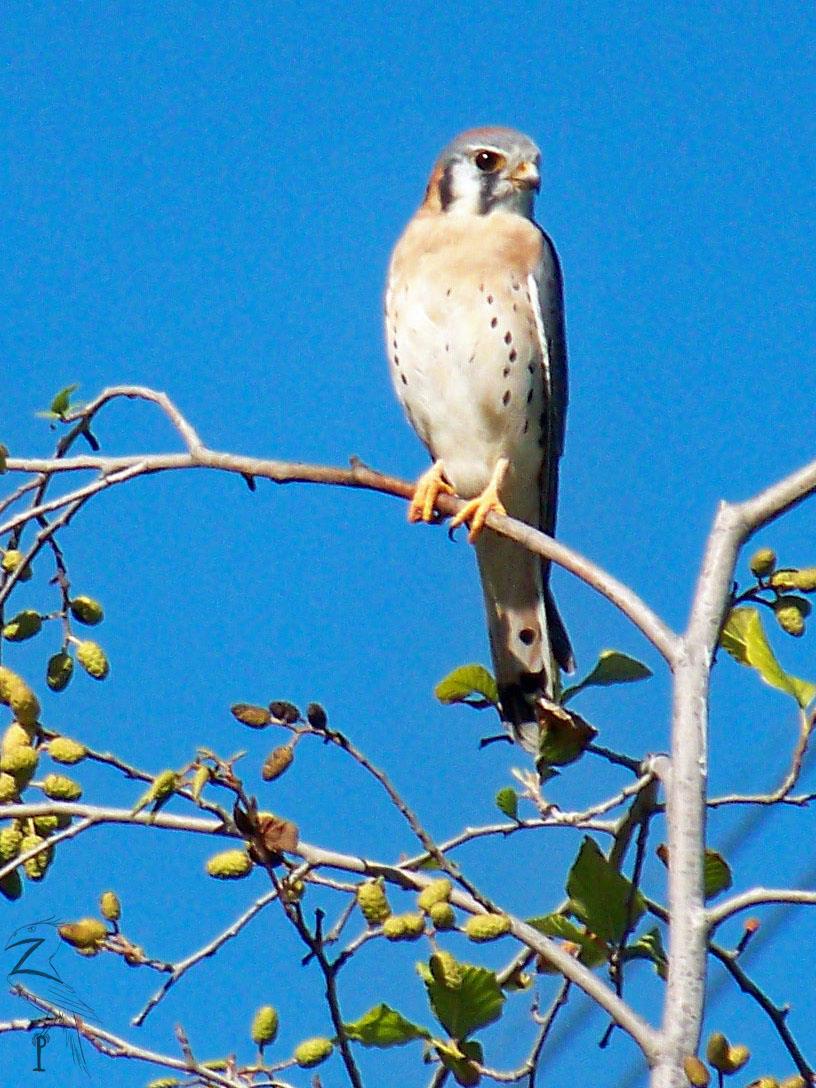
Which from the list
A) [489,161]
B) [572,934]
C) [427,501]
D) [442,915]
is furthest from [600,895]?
[489,161]

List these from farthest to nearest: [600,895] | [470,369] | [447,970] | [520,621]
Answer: [520,621]
[470,369]
[600,895]
[447,970]

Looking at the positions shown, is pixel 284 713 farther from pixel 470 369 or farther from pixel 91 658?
pixel 470 369

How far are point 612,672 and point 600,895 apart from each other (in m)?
0.58

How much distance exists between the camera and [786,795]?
76.1 inches

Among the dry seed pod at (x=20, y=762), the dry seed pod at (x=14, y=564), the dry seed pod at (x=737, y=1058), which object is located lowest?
the dry seed pod at (x=737, y=1058)

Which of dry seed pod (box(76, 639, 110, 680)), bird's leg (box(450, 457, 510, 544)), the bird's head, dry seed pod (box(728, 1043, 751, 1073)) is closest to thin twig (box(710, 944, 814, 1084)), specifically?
dry seed pod (box(728, 1043, 751, 1073))

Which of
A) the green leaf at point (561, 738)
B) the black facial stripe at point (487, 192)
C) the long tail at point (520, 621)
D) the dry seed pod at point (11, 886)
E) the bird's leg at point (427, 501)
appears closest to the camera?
the dry seed pod at point (11, 886)

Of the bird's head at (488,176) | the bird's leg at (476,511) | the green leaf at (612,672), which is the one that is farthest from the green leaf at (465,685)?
the bird's head at (488,176)

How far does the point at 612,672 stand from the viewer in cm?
255

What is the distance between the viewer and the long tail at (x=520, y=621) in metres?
→ 4.29

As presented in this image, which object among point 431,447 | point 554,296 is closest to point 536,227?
point 554,296

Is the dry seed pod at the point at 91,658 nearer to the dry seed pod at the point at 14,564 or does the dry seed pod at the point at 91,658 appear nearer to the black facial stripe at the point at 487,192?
the dry seed pod at the point at 14,564

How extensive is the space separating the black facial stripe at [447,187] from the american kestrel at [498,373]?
3 cm

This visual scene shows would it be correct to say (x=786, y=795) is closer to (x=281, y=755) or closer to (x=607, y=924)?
(x=607, y=924)
